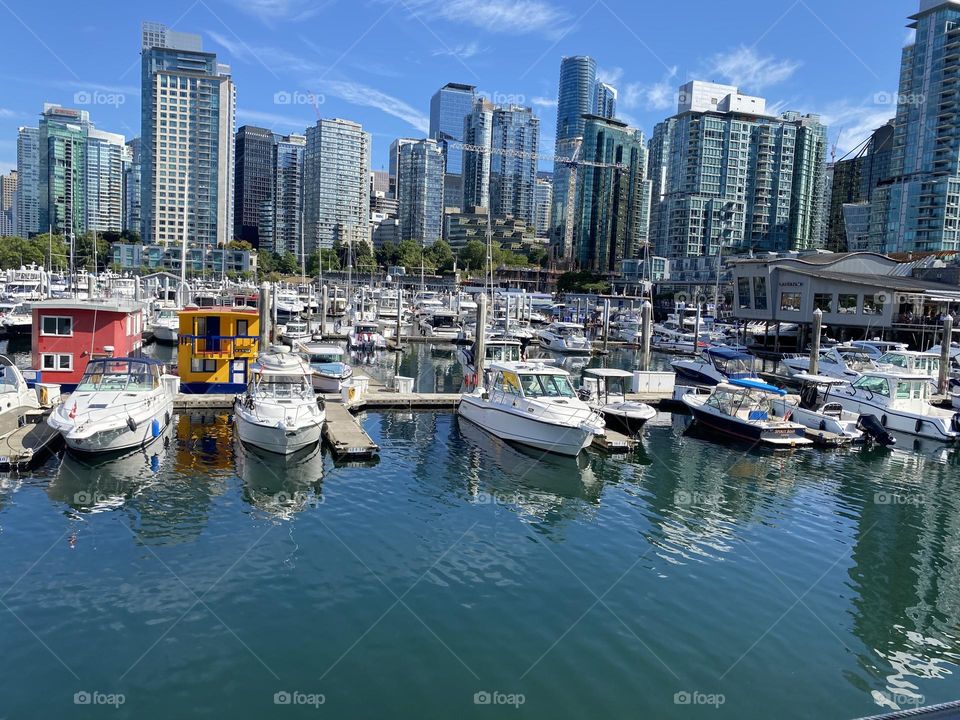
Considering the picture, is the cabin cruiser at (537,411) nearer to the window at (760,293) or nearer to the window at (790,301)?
the window at (790,301)

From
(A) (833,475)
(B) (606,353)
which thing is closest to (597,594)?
(A) (833,475)

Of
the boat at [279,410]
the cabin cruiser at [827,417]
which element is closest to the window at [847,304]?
the cabin cruiser at [827,417]

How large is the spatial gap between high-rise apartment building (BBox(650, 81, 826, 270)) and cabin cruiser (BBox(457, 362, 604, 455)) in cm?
14000

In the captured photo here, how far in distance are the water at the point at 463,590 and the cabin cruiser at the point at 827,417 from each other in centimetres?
638

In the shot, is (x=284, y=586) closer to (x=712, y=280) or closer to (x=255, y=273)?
(x=712, y=280)

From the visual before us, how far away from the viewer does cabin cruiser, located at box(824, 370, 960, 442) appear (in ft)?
114

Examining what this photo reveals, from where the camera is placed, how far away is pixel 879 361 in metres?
44.7

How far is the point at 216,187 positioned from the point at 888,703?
144551mm

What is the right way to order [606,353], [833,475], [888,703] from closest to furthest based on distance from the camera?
[888,703], [833,475], [606,353]

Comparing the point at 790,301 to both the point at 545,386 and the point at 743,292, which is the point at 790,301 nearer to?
the point at 743,292

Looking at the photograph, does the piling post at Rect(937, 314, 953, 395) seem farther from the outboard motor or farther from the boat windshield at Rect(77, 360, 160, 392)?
the boat windshield at Rect(77, 360, 160, 392)

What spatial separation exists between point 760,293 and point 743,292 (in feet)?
9.88

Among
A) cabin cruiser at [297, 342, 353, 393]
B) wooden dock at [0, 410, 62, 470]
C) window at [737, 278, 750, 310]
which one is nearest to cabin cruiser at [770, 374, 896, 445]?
cabin cruiser at [297, 342, 353, 393]

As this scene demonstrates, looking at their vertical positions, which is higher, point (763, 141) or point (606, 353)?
point (763, 141)
